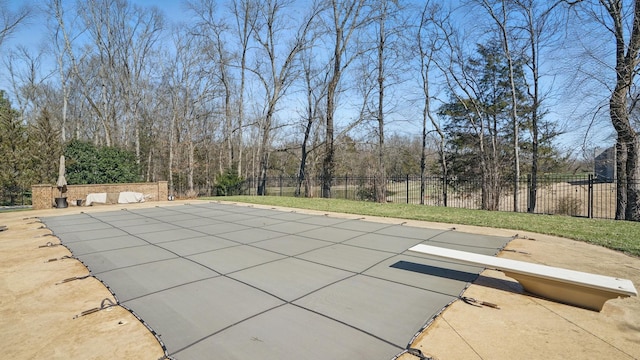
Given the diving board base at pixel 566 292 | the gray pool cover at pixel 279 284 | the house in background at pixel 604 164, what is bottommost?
the gray pool cover at pixel 279 284

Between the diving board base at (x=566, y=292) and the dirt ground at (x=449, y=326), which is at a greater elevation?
the diving board base at (x=566, y=292)

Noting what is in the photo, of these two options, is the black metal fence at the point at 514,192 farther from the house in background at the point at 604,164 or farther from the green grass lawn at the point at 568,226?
the green grass lawn at the point at 568,226

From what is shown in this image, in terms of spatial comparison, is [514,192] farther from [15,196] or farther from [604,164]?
[15,196]

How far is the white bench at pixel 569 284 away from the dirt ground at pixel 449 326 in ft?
0.34

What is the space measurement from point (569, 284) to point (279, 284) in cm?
293

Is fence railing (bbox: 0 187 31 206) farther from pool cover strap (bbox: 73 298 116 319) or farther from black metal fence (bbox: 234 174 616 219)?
pool cover strap (bbox: 73 298 116 319)

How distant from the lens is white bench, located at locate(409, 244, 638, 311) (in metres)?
2.71

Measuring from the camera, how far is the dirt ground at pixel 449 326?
222cm

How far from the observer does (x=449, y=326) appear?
257cm

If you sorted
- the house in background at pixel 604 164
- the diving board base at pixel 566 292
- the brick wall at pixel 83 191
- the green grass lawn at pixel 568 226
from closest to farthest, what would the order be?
the diving board base at pixel 566 292 < the green grass lawn at pixel 568 226 < the house in background at pixel 604 164 < the brick wall at pixel 83 191

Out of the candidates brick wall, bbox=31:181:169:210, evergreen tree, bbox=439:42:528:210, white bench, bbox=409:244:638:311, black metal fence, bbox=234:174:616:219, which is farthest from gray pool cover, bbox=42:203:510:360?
evergreen tree, bbox=439:42:528:210

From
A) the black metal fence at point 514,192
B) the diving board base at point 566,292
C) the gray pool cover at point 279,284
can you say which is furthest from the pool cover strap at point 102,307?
the black metal fence at point 514,192

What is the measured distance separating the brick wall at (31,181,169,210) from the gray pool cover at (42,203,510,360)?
7250 mm

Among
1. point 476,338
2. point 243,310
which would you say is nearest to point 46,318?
point 243,310
